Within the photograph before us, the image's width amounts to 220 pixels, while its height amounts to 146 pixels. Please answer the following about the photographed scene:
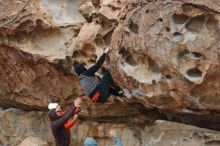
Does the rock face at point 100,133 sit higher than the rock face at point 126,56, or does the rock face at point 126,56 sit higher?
the rock face at point 126,56

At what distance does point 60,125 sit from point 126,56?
1.25 meters

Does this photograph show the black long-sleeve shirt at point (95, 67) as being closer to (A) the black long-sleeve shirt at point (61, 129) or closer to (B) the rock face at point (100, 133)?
(A) the black long-sleeve shirt at point (61, 129)

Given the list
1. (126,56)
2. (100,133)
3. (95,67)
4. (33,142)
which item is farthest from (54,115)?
(100,133)

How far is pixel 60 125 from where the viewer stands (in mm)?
6871

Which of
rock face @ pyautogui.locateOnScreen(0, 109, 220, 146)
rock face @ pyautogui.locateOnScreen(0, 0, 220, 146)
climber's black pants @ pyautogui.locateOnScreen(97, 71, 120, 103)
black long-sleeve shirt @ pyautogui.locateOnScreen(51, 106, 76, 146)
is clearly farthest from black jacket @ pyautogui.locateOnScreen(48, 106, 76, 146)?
rock face @ pyautogui.locateOnScreen(0, 109, 220, 146)

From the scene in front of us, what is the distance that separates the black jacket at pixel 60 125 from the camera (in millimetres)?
6793

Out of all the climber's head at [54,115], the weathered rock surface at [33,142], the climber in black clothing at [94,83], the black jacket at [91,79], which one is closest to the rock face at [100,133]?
the weathered rock surface at [33,142]

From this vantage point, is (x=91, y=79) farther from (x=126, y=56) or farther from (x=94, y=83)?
(x=126, y=56)

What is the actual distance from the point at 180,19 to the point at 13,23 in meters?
3.08

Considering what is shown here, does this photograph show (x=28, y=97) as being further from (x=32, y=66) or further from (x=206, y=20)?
(x=206, y=20)

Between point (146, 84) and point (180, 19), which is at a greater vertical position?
point (180, 19)

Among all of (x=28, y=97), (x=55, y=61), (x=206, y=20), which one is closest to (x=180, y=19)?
(x=206, y=20)

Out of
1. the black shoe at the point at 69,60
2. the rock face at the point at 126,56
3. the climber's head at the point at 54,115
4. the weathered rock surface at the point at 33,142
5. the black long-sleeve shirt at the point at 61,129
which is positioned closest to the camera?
the rock face at the point at 126,56

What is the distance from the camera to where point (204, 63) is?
239 inches
